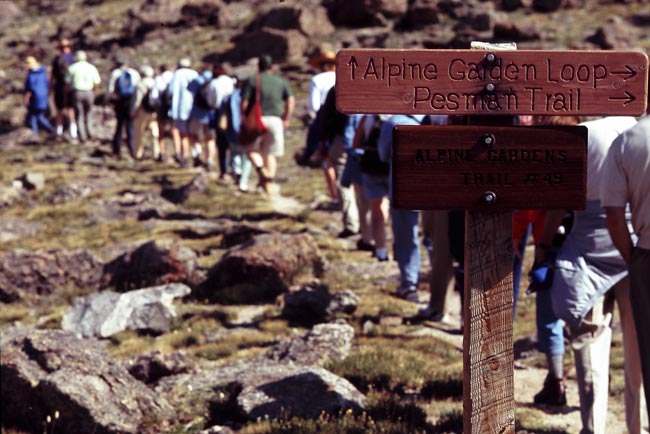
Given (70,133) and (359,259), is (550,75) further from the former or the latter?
(70,133)

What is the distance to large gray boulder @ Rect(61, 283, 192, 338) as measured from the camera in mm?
9883

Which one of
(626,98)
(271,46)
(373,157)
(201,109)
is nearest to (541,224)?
(626,98)

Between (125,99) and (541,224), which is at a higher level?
(541,224)

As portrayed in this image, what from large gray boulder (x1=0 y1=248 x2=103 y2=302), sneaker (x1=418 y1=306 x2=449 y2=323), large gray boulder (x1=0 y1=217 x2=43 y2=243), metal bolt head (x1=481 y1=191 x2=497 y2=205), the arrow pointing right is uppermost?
the arrow pointing right

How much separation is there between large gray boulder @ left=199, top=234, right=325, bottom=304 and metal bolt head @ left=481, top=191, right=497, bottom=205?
22.4ft

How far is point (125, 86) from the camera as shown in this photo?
24078 millimetres

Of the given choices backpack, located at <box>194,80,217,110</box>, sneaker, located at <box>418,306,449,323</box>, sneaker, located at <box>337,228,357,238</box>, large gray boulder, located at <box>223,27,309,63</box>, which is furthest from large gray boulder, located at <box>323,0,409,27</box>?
sneaker, located at <box>418,306,449,323</box>

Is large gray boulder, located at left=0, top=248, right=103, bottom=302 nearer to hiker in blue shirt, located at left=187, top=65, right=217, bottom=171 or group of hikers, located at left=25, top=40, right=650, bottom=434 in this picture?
group of hikers, located at left=25, top=40, right=650, bottom=434

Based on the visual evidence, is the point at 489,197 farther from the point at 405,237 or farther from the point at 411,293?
the point at 411,293

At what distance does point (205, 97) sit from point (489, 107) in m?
16.5

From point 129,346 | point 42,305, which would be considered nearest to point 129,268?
point 42,305

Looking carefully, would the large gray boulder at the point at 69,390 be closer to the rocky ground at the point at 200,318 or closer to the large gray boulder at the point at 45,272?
the rocky ground at the point at 200,318

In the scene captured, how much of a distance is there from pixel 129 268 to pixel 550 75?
8573mm

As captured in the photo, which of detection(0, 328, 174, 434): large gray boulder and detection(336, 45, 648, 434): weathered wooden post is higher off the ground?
detection(336, 45, 648, 434): weathered wooden post
